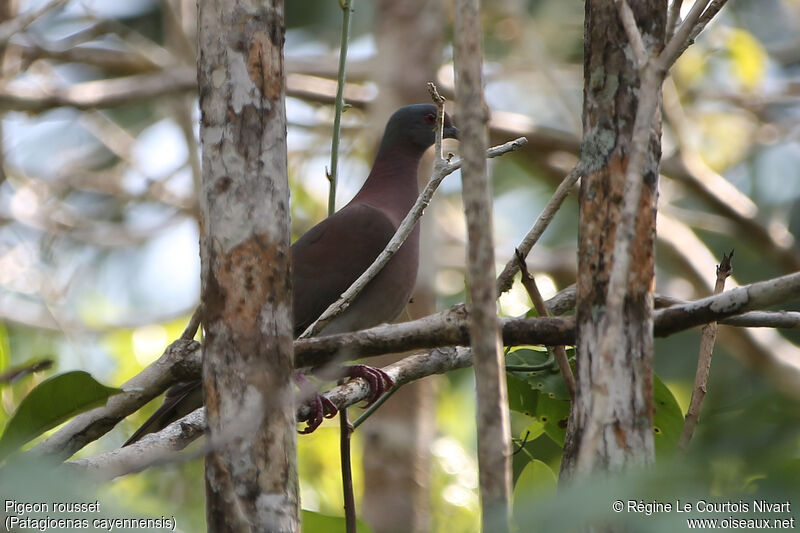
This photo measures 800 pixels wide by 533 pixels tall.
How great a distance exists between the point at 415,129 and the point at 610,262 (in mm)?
2752

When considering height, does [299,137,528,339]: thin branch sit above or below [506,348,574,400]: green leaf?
above

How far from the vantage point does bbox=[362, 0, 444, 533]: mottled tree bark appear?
565cm

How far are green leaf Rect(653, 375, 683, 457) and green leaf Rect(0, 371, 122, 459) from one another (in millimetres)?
1216

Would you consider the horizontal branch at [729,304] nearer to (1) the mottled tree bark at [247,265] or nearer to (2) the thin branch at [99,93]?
(1) the mottled tree bark at [247,265]

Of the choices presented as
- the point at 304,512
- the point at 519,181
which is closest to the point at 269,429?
the point at 304,512

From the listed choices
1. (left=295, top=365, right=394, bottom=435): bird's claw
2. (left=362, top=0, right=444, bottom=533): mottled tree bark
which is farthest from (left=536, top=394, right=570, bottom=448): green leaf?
(left=362, top=0, right=444, bottom=533): mottled tree bark

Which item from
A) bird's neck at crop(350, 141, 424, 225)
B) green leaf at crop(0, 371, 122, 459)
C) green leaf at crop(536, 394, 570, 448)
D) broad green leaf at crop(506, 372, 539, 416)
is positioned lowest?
green leaf at crop(0, 371, 122, 459)

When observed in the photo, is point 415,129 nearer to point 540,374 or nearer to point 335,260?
point 335,260

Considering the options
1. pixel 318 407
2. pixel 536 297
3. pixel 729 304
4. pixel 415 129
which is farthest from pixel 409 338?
pixel 415 129

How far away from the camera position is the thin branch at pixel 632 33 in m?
1.43

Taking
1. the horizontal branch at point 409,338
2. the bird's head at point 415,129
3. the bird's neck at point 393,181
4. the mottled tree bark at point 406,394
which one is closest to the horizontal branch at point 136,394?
the horizontal branch at point 409,338

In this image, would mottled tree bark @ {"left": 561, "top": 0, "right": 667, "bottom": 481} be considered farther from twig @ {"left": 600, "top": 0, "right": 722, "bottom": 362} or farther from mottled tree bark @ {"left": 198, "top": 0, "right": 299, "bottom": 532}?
mottled tree bark @ {"left": 198, "top": 0, "right": 299, "bottom": 532}

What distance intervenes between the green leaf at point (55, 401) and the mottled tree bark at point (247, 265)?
0.30m

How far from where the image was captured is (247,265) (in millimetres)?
1561
